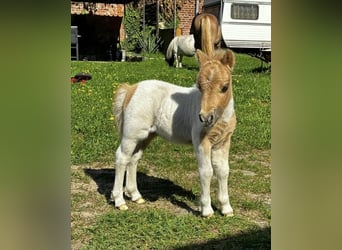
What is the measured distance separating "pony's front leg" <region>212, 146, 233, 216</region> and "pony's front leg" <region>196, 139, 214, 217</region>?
64 mm

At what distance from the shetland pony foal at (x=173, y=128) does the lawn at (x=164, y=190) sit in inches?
4.2

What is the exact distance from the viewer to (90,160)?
2.85 m

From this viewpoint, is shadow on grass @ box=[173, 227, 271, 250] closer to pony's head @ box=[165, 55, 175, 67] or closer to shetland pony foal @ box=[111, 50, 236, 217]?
shetland pony foal @ box=[111, 50, 236, 217]

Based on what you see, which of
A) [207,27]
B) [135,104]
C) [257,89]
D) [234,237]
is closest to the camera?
[207,27]

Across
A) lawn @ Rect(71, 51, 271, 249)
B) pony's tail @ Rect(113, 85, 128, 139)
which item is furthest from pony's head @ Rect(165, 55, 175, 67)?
pony's tail @ Rect(113, 85, 128, 139)

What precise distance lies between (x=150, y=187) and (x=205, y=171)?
2.02ft

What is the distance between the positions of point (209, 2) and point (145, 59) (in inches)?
108

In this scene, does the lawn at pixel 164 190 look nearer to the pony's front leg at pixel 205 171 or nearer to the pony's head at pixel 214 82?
the pony's front leg at pixel 205 171

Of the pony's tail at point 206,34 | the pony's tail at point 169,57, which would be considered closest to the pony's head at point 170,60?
the pony's tail at point 169,57

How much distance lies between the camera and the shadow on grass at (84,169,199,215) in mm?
2283

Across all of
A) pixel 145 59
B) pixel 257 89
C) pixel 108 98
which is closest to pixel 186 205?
pixel 108 98

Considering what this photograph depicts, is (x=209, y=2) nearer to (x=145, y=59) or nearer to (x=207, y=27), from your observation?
(x=145, y=59)

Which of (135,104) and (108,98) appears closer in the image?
(135,104)
